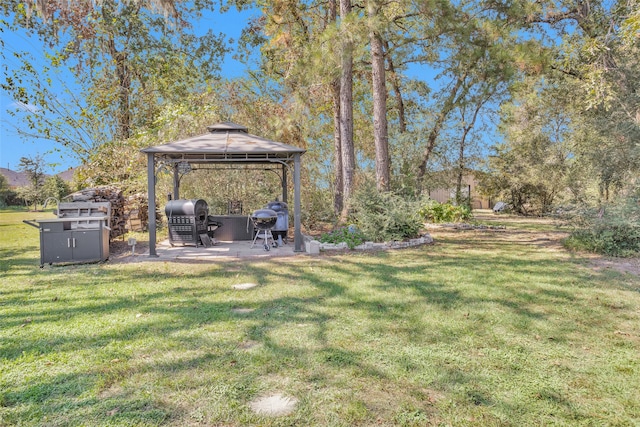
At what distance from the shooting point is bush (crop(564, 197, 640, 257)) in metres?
6.26

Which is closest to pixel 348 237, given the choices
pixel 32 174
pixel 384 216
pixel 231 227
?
pixel 384 216

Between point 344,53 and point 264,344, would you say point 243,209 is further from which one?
point 264,344

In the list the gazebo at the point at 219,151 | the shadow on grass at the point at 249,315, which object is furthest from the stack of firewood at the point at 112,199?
the shadow on grass at the point at 249,315

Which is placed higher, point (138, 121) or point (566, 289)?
point (138, 121)

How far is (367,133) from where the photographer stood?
48.6ft

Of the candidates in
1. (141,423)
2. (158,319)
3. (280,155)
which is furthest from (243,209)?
(141,423)

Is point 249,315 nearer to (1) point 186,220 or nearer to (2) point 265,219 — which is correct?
(2) point 265,219

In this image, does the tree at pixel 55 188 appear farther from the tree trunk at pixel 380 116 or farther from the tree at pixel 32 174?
the tree trunk at pixel 380 116

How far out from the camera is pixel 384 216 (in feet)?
24.7

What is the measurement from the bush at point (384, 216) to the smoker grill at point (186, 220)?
3.17m

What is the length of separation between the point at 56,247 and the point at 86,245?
399mm

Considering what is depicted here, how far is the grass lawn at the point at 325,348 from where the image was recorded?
1.98 metres

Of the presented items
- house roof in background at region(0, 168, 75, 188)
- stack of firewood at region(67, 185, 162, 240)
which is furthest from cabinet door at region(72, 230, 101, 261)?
house roof in background at region(0, 168, 75, 188)

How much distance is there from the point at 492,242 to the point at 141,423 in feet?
25.9
